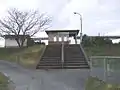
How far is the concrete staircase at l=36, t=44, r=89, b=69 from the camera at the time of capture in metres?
30.3

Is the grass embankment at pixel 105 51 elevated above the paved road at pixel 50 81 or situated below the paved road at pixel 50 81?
below

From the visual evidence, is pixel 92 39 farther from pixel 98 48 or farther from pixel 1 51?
pixel 1 51

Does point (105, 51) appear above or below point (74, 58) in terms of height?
above

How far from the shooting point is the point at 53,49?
3975 cm

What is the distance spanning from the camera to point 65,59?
1309 inches

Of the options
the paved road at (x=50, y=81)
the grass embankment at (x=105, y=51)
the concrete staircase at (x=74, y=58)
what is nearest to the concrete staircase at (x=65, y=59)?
the concrete staircase at (x=74, y=58)

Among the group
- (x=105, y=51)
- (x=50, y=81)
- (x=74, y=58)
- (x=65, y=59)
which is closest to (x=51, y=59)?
(x=65, y=59)

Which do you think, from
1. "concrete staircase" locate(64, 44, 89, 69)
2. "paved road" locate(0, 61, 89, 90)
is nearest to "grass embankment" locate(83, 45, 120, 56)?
"concrete staircase" locate(64, 44, 89, 69)

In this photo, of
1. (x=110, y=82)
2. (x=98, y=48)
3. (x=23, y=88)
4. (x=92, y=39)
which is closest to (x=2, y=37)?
(x=92, y=39)

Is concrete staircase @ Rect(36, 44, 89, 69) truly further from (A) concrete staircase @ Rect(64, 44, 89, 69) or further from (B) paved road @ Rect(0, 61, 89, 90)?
(B) paved road @ Rect(0, 61, 89, 90)

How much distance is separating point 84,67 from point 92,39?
1806 centimetres

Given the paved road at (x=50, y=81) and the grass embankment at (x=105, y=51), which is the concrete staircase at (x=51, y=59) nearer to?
the grass embankment at (x=105, y=51)

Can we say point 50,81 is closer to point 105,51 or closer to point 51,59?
point 51,59

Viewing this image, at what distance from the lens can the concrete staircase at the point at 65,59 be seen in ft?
99.5
